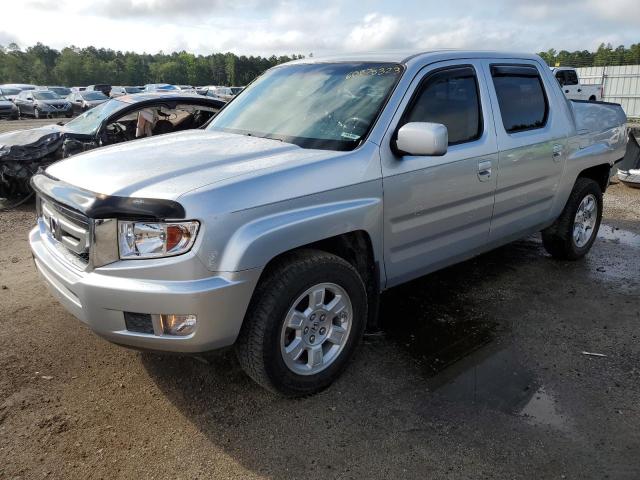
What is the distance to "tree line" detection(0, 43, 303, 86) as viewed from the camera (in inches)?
3469

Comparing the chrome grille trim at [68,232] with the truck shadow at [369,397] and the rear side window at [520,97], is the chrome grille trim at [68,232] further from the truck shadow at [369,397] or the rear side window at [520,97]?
the rear side window at [520,97]

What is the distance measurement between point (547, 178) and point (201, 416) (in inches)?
132

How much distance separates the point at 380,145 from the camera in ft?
10.3

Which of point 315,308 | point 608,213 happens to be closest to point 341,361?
point 315,308

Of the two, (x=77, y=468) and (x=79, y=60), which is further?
(x=79, y=60)

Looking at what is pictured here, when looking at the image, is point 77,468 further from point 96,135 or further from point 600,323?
point 96,135

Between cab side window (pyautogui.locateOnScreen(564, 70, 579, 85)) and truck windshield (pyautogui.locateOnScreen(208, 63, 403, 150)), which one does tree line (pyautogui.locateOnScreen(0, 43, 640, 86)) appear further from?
truck windshield (pyautogui.locateOnScreen(208, 63, 403, 150))

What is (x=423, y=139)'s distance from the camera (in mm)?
2992

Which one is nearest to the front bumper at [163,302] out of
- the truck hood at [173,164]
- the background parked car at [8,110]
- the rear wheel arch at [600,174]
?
the truck hood at [173,164]

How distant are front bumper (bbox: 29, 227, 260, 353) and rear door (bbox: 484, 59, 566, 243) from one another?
2.35 meters

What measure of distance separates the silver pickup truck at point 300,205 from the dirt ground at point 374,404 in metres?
0.32

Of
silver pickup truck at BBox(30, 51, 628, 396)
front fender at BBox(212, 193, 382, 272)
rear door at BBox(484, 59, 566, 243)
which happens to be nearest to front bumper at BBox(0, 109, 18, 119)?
silver pickup truck at BBox(30, 51, 628, 396)

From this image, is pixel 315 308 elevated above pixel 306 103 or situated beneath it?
situated beneath

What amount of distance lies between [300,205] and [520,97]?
2.50 m
